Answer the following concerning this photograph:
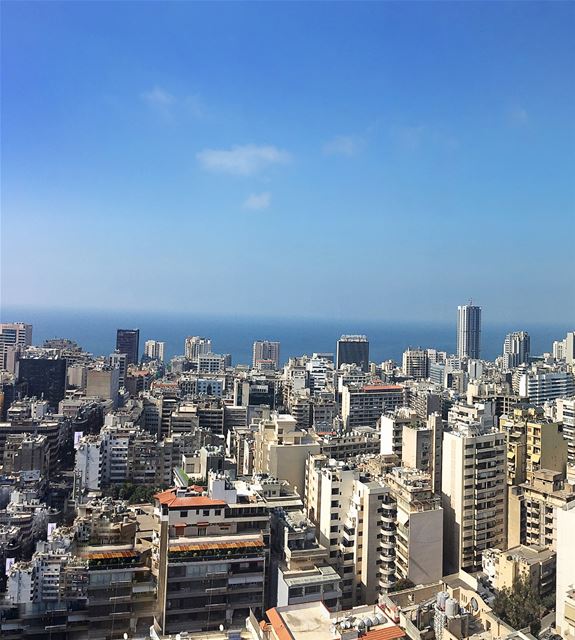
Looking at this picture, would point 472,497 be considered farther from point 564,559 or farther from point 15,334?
point 15,334

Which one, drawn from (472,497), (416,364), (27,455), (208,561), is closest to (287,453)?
(472,497)

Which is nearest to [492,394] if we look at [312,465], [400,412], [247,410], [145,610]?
[400,412]

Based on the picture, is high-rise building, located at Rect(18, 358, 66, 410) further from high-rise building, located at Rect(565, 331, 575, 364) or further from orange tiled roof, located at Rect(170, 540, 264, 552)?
high-rise building, located at Rect(565, 331, 575, 364)

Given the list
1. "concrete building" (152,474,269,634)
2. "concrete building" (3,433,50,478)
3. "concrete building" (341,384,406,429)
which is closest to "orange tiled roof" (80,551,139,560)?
"concrete building" (152,474,269,634)

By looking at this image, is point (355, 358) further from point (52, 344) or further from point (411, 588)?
point (411, 588)

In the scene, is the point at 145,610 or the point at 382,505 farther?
the point at 382,505

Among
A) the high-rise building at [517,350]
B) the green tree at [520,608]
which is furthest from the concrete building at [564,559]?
the high-rise building at [517,350]
